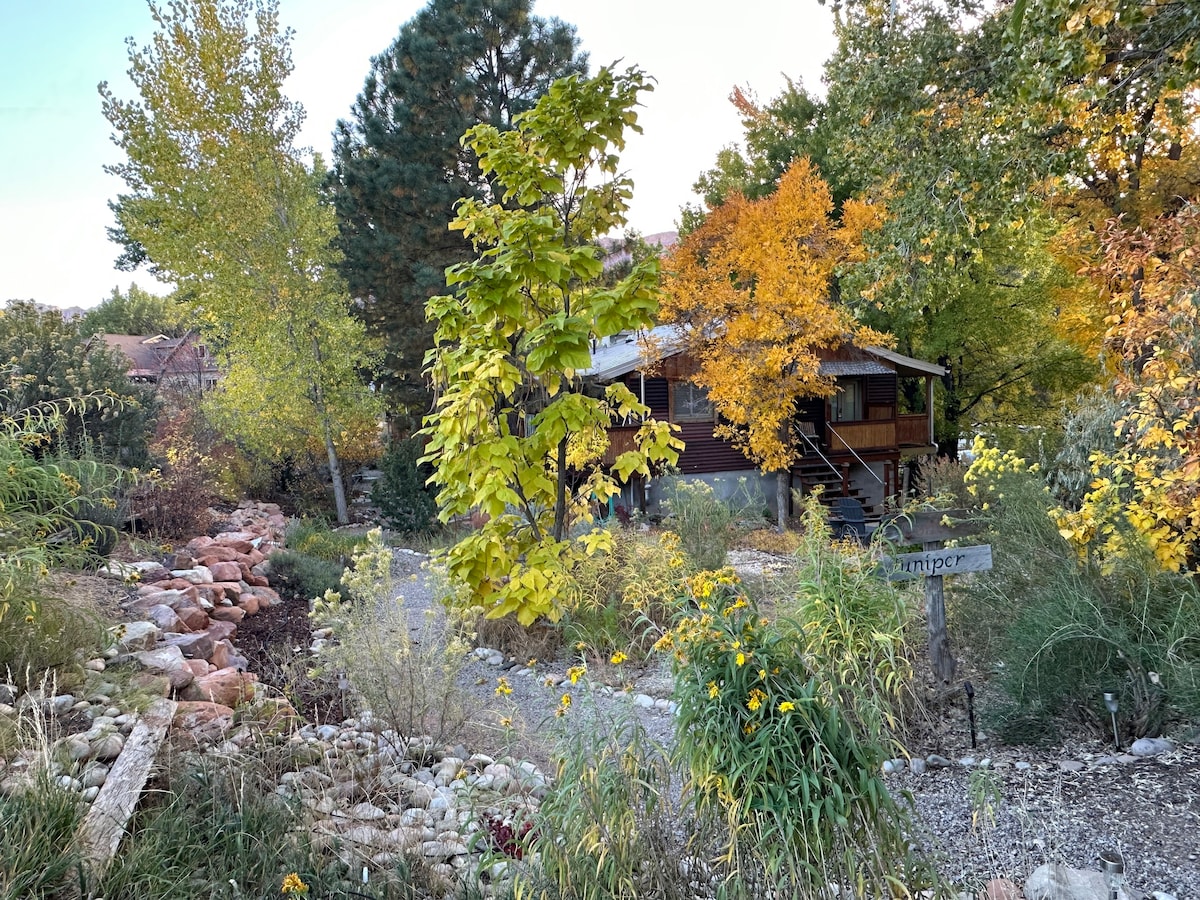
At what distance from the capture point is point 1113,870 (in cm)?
239

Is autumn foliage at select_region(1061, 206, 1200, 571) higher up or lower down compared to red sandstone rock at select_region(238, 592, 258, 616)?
higher up

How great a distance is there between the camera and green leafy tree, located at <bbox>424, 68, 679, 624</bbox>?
361cm

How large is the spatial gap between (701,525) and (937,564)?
4.45m

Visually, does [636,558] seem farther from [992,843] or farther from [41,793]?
[41,793]

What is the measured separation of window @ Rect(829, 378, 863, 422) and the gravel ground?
597 inches

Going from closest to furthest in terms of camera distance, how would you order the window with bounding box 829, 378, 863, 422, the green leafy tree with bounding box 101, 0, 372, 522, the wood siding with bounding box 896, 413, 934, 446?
the green leafy tree with bounding box 101, 0, 372, 522 < the wood siding with bounding box 896, 413, 934, 446 < the window with bounding box 829, 378, 863, 422

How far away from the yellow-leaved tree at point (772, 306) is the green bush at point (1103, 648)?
8810 mm

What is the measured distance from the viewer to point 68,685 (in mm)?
3262

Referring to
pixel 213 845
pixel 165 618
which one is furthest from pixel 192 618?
pixel 213 845

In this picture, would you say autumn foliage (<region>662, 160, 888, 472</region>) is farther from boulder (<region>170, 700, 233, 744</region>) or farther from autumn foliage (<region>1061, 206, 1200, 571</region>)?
boulder (<region>170, 700, 233, 744</region>)

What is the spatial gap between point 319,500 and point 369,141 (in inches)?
265

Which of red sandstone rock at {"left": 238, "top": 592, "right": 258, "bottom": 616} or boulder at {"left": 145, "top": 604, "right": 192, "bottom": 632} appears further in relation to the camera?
red sandstone rock at {"left": 238, "top": 592, "right": 258, "bottom": 616}

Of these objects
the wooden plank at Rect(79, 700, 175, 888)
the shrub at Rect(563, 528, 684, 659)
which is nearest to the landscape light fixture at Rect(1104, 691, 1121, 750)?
the shrub at Rect(563, 528, 684, 659)

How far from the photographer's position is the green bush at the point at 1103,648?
3.26m
